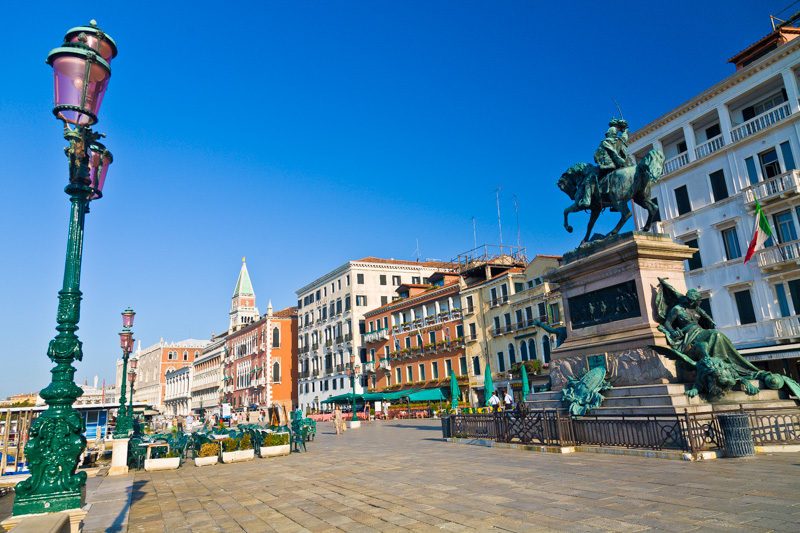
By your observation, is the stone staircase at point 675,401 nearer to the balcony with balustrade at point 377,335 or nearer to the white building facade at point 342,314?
the balcony with balustrade at point 377,335

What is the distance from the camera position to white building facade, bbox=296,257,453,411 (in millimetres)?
61062

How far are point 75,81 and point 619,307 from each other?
1141 cm

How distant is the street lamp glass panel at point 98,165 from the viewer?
6.35 meters

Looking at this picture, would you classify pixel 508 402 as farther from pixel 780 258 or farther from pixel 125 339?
pixel 125 339

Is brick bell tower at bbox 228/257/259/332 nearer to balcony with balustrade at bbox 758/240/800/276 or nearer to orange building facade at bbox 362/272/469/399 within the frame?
orange building facade at bbox 362/272/469/399

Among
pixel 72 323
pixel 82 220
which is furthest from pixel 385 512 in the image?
pixel 82 220

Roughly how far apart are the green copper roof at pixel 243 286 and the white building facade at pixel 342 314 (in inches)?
2334

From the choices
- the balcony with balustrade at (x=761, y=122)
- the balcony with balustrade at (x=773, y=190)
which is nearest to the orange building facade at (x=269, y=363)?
the balcony with balustrade at (x=773, y=190)

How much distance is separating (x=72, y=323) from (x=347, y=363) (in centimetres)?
5638

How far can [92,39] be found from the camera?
5.67 meters

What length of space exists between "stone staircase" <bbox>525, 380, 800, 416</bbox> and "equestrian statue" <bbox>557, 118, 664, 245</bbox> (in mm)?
4080

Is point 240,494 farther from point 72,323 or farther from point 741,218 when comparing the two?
point 741,218

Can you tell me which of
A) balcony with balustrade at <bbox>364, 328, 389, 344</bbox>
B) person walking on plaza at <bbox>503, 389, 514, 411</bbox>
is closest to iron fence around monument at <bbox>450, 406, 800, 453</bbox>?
person walking on plaza at <bbox>503, 389, 514, 411</bbox>

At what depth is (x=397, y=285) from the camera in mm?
64188
